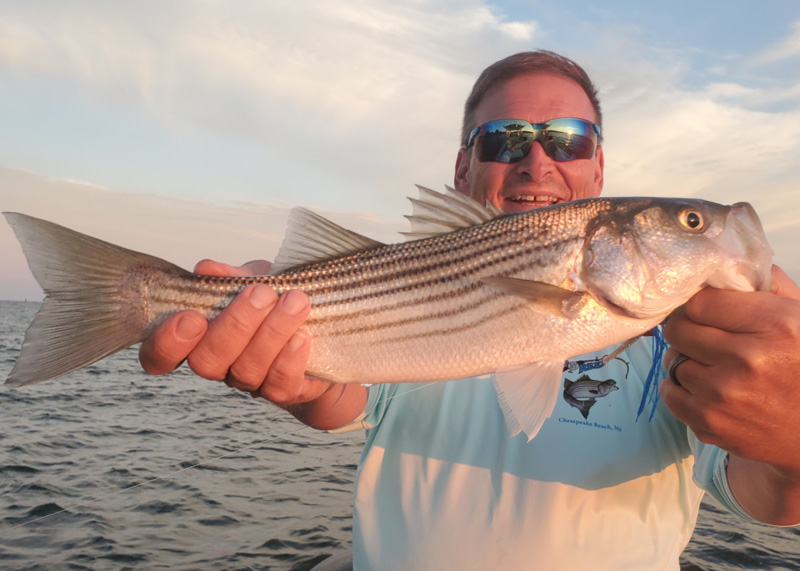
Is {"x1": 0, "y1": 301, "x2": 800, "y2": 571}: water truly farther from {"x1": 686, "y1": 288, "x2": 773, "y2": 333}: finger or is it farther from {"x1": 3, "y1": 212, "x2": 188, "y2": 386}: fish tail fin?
{"x1": 686, "y1": 288, "x2": 773, "y2": 333}: finger

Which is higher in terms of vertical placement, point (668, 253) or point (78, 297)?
point (668, 253)

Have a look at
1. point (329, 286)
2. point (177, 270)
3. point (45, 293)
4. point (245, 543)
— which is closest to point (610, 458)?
point (329, 286)

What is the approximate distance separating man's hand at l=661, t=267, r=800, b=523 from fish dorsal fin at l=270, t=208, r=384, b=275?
5.54 feet

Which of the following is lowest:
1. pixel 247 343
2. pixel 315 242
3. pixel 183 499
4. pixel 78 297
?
pixel 183 499

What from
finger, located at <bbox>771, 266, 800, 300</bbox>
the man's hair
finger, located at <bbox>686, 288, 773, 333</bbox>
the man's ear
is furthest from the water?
finger, located at <bbox>771, 266, 800, 300</bbox>

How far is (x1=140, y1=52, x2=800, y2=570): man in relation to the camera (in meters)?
2.34

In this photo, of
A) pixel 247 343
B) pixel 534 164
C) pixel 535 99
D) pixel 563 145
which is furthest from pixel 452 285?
pixel 535 99

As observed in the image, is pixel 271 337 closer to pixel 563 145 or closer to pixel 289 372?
pixel 289 372

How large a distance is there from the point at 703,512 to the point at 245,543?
8.27 metres

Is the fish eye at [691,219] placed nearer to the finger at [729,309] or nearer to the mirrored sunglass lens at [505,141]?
the finger at [729,309]

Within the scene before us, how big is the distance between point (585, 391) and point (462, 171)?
2.86 m

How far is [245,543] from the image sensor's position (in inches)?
318

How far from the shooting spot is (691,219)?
2723 mm

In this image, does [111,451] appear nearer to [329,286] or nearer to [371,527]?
[371,527]
